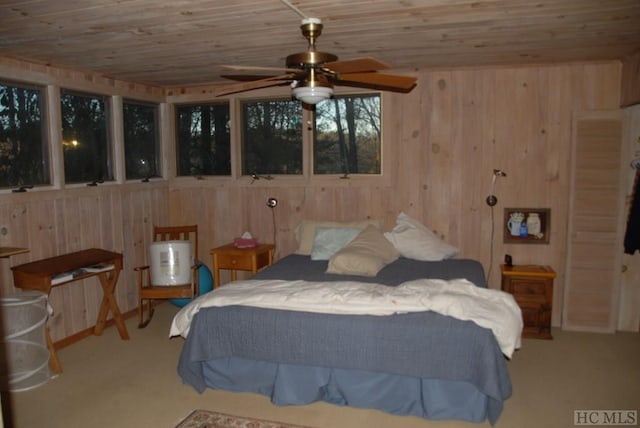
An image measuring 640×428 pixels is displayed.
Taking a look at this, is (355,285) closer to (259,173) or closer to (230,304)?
(230,304)

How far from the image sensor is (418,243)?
433 centimetres

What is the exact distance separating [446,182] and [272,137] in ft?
6.16

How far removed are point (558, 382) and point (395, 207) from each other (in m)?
2.07

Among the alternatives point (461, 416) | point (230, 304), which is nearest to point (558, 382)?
point (461, 416)

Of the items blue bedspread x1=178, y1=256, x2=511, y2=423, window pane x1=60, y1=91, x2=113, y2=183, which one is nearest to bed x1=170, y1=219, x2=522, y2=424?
blue bedspread x1=178, y1=256, x2=511, y2=423

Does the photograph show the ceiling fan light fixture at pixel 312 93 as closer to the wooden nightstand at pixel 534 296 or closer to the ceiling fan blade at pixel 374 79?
the ceiling fan blade at pixel 374 79

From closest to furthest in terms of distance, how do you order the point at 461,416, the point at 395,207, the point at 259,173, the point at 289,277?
the point at 461,416 < the point at 289,277 < the point at 395,207 < the point at 259,173

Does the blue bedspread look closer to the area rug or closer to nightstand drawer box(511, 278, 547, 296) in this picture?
the area rug

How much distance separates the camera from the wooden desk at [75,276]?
3492 millimetres

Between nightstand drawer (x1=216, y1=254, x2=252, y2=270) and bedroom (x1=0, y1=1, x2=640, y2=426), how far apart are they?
0.59 metres

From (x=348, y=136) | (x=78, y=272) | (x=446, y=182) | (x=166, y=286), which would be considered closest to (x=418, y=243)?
(x=446, y=182)

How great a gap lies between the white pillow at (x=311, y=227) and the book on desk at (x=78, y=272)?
5.69 ft

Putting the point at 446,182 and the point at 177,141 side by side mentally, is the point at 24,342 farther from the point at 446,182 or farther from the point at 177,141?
the point at 446,182

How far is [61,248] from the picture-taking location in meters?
4.05
